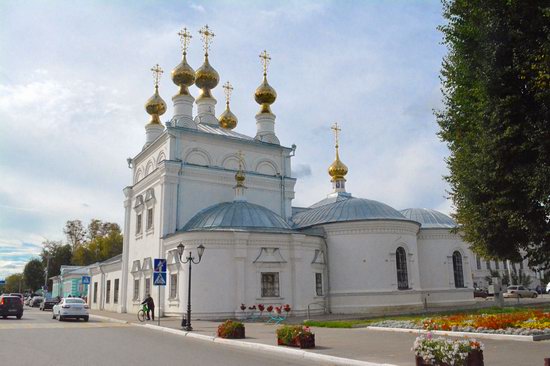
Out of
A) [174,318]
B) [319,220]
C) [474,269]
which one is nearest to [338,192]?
[319,220]

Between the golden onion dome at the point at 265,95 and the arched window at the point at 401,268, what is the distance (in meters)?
13.0

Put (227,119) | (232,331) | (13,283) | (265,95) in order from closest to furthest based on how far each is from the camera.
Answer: (232,331) < (265,95) < (227,119) < (13,283)

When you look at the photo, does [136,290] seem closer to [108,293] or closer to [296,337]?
[108,293]

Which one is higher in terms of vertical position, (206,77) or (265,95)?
(206,77)

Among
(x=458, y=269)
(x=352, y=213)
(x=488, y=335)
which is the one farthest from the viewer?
(x=458, y=269)

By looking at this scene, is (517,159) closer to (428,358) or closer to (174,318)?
(428,358)

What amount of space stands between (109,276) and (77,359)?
26.4 m

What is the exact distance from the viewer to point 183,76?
31422 mm

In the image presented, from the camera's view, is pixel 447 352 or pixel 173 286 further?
pixel 173 286

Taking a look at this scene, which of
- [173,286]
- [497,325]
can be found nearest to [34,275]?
[173,286]

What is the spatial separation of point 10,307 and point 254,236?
45.4 feet

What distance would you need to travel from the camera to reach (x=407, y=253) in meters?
26.9

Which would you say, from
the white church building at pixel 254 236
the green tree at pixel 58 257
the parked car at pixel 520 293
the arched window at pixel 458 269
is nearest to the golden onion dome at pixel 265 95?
the white church building at pixel 254 236

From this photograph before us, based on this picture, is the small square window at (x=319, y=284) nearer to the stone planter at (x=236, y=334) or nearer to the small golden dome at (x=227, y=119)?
the stone planter at (x=236, y=334)
